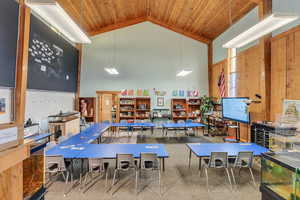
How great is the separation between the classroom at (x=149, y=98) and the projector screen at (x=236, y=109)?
6 centimetres

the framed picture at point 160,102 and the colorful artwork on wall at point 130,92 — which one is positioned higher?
the colorful artwork on wall at point 130,92

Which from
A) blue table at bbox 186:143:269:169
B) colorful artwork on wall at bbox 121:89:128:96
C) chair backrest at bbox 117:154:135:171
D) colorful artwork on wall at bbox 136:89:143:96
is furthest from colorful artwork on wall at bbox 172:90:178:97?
chair backrest at bbox 117:154:135:171

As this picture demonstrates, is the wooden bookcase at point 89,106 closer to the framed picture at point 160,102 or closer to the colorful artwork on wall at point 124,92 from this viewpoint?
the colorful artwork on wall at point 124,92

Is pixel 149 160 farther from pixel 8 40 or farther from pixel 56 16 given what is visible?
pixel 8 40

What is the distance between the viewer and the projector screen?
5771 mm

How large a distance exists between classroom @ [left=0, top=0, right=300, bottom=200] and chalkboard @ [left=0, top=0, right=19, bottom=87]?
3 cm

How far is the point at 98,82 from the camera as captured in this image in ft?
32.3

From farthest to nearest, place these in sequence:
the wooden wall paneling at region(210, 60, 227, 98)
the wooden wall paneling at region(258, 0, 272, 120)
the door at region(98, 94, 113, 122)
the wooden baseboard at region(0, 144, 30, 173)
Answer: the door at region(98, 94, 113, 122)
the wooden wall paneling at region(210, 60, 227, 98)
the wooden wall paneling at region(258, 0, 272, 120)
the wooden baseboard at region(0, 144, 30, 173)

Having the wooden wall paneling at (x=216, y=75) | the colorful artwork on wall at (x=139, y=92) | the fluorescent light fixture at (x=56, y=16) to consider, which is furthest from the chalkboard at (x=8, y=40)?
the wooden wall paneling at (x=216, y=75)

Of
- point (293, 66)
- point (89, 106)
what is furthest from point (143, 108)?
point (293, 66)

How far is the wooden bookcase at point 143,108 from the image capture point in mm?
9782

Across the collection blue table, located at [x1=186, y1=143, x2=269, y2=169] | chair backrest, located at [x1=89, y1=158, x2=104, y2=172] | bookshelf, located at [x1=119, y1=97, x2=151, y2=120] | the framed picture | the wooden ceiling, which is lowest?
chair backrest, located at [x1=89, y1=158, x2=104, y2=172]

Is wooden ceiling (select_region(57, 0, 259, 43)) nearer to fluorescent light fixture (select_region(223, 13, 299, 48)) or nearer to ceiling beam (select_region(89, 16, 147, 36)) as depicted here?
ceiling beam (select_region(89, 16, 147, 36))

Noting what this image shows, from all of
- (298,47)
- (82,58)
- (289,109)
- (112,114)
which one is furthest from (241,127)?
(82,58)
